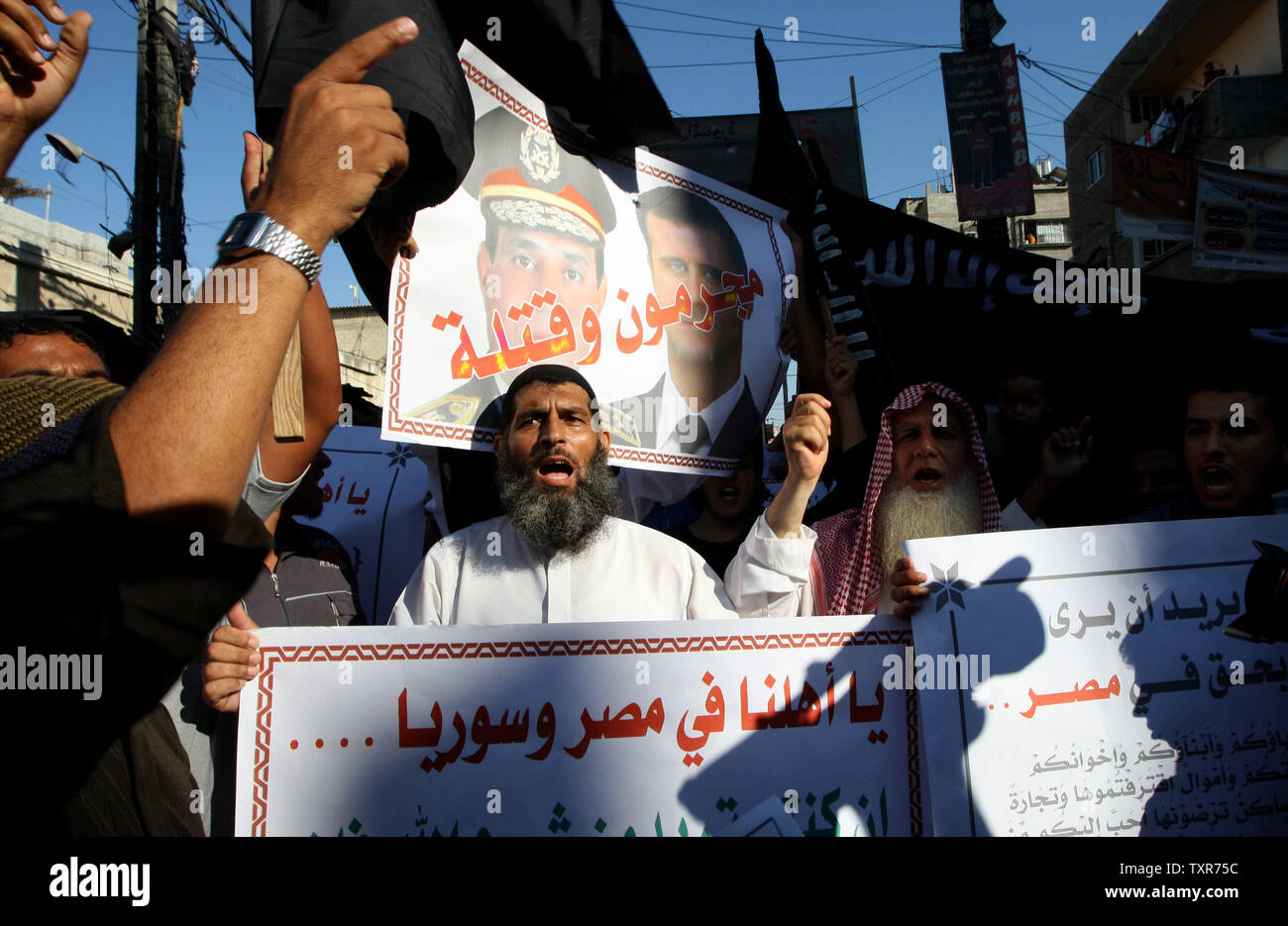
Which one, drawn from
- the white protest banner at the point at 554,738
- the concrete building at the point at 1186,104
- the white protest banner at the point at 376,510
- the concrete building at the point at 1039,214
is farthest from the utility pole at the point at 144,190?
the concrete building at the point at 1039,214

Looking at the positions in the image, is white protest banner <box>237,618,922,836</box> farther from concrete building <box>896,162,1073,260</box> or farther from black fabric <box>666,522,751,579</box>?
concrete building <box>896,162,1073,260</box>

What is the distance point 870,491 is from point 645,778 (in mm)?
1482

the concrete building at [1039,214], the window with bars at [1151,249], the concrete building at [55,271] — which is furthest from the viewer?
the concrete building at [1039,214]

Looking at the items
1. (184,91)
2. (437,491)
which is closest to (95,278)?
(184,91)

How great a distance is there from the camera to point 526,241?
A: 2555 mm

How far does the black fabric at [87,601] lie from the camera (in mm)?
670

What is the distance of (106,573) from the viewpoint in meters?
0.70

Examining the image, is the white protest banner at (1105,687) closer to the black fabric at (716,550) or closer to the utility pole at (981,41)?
the black fabric at (716,550)

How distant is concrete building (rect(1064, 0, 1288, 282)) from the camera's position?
1418cm

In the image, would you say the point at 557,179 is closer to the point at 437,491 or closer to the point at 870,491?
the point at 437,491

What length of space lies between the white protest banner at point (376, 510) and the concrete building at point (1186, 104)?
11.5 m

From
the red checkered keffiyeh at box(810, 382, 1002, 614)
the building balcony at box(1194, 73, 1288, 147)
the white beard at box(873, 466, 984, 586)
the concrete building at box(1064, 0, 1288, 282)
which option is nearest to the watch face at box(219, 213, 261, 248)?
the red checkered keffiyeh at box(810, 382, 1002, 614)

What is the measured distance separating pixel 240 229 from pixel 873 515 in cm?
242

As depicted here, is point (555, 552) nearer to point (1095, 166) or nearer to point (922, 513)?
point (922, 513)
